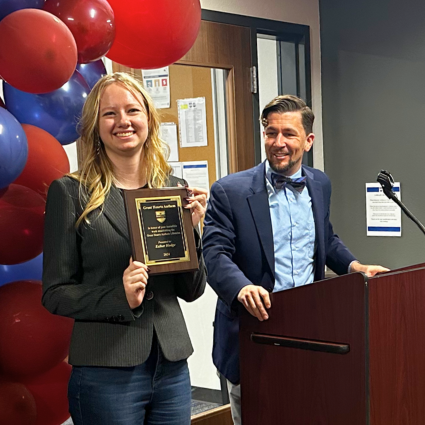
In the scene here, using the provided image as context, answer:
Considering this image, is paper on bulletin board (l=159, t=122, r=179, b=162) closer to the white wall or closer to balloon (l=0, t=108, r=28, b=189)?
the white wall

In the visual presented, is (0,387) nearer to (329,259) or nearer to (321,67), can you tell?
(329,259)

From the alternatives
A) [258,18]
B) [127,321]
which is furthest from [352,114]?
[127,321]

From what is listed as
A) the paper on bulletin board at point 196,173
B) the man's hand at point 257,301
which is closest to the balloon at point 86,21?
the man's hand at point 257,301

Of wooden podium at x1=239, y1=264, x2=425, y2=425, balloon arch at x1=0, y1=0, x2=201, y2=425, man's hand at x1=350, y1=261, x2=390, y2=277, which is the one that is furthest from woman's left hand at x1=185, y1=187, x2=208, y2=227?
man's hand at x1=350, y1=261, x2=390, y2=277

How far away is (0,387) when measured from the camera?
1795 mm

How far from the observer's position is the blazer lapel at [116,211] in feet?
5.40

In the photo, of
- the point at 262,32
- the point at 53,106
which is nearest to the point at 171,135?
the point at 262,32

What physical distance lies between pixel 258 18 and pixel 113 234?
2148 millimetres

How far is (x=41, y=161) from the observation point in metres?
1.79

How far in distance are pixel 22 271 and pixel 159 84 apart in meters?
1.48

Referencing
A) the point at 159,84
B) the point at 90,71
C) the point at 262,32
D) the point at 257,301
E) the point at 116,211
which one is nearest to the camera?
the point at 116,211

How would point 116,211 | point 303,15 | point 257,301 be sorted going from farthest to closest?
point 303,15 → point 257,301 → point 116,211

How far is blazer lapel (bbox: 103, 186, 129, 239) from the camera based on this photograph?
165cm

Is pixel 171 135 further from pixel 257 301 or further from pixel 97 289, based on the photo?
pixel 97 289
